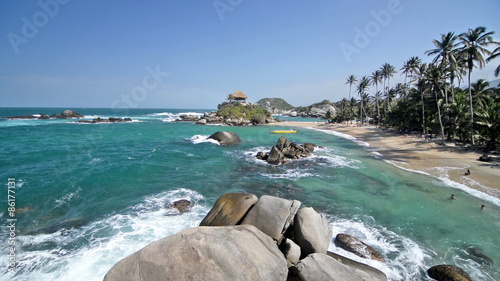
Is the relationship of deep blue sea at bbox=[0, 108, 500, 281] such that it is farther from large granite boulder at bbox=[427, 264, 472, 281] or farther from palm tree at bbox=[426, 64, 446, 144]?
palm tree at bbox=[426, 64, 446, 144]

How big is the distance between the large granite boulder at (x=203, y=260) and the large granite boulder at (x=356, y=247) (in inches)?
213

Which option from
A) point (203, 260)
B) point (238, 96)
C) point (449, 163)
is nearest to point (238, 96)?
point (238, 96)

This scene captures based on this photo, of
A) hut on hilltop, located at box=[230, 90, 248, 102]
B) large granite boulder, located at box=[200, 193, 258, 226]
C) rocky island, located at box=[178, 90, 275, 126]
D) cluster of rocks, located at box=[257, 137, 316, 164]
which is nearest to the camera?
large granite boulder, located at box=[200, 193, 258, 226]

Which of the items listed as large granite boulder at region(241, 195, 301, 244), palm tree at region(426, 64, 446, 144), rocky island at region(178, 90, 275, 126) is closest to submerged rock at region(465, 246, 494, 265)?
large granite boulder at region(241, 195, 301, 244)

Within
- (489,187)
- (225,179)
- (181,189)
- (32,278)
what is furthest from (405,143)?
(32,278)

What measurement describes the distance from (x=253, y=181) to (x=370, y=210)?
31.4 ft

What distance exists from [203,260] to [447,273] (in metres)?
9.97

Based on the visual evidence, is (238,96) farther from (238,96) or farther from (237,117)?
(237,117)

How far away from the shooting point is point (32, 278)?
8.38 m

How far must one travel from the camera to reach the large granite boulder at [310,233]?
8211 mm

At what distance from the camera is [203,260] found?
563 cm

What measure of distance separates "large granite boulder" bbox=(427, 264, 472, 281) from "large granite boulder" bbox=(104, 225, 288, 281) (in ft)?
23.8

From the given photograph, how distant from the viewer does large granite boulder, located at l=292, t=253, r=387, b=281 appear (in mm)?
6164

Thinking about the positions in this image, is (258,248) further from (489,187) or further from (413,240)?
(489,187)
